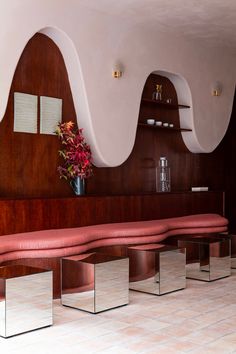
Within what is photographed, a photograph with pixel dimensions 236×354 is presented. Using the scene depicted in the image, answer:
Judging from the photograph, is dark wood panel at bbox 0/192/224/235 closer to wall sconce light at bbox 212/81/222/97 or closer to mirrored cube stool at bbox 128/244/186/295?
mirrored cube stool at bbox 128/244/186/295

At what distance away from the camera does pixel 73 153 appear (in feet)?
17.0

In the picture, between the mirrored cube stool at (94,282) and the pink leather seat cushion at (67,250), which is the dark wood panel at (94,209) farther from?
the mirrored cube stool at (94,282)

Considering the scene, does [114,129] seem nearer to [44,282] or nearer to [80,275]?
[80,275]

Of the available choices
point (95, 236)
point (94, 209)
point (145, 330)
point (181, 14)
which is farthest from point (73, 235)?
point (181, 14)

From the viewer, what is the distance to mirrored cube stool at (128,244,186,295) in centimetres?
433

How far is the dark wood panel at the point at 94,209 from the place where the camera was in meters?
4.44

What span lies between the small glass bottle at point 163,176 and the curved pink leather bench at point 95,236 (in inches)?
19.6

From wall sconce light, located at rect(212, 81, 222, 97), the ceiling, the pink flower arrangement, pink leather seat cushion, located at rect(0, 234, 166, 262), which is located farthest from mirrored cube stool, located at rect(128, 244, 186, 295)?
wall sconce light, located at rect(212, 81, 222, 97)

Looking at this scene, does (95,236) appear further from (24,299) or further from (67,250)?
(24,299)

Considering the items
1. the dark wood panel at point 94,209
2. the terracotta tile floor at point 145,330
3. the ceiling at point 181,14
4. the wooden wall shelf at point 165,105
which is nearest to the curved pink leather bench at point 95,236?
the dark wood panel at point 94,209

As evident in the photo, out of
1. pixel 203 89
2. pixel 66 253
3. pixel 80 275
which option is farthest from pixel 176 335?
pixel 203 89

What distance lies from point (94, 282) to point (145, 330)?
54 cm

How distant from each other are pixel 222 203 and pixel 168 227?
1916 millimetres

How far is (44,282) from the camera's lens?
Answer: 3.40 meters
